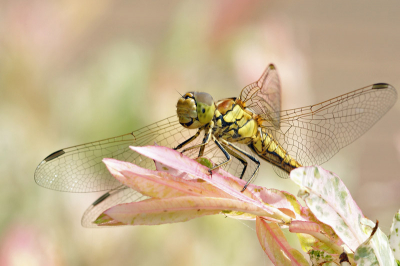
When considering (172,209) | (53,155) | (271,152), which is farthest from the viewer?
(271,152)

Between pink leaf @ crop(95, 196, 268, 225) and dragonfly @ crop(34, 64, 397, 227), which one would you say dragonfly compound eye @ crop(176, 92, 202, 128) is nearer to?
dragonfly @ crop(34, 64, 397, 227)

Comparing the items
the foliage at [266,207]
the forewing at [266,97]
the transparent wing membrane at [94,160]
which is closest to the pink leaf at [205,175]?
the foliage at [266,207]

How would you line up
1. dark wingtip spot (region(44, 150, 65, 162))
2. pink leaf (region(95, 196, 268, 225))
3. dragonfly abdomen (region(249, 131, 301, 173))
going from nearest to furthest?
pink leaf (region(95, 196, 268, 225)) < dark wingtip spot (region(44, 150, 65, 162)) < dragonfly abdomen (region(249, 131, 301, 173))

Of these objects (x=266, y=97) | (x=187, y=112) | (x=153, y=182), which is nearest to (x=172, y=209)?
(x=153, y=182)

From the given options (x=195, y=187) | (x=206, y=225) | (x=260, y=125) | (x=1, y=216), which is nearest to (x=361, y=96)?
(x=260, y=125)

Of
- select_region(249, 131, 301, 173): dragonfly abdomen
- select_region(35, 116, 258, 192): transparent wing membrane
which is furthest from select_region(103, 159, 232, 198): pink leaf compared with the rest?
select_region(249, 131, 301, 173): dragonfly abdomen

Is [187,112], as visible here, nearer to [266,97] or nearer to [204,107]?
[204,107]
